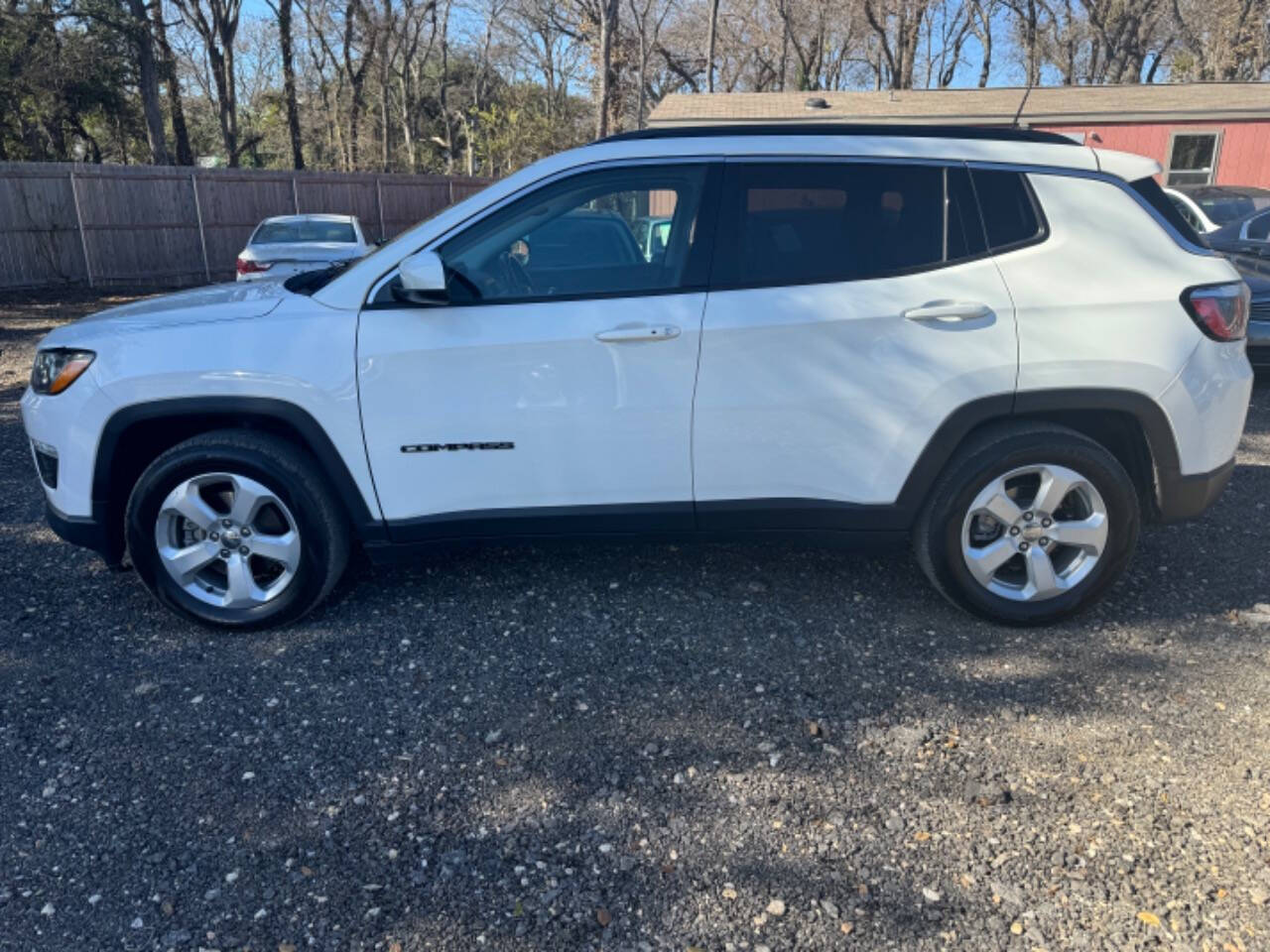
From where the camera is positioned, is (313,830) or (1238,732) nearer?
(313,830)

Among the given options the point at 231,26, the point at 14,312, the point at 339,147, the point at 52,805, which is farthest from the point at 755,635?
the point at 339,147

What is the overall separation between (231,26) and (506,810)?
33292 mm

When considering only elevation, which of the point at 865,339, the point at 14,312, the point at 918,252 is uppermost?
the point at 918,252

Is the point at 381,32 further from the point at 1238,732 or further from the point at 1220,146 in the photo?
the point at 1238,732

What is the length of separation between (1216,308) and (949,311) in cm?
101

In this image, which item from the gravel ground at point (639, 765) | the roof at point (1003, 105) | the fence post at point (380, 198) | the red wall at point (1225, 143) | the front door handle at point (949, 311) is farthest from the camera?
the fence post at point (380, 198)

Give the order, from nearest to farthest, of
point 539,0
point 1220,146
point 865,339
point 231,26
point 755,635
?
1. point 865,339
2. point 755,635
3. point 1220,146
4. point 231,26
5. point 539,0

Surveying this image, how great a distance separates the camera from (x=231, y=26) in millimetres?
29953

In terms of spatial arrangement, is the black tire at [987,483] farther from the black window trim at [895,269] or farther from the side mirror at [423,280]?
the side mirror at [423,280]

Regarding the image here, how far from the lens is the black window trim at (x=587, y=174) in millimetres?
3590

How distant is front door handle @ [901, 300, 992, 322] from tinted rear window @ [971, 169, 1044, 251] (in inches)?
10.8

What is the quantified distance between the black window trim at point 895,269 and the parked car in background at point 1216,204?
7718mm

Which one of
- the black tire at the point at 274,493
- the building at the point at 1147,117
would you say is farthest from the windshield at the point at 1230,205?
the black tire at the point at 274,493

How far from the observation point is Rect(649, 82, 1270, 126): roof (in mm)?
20500
